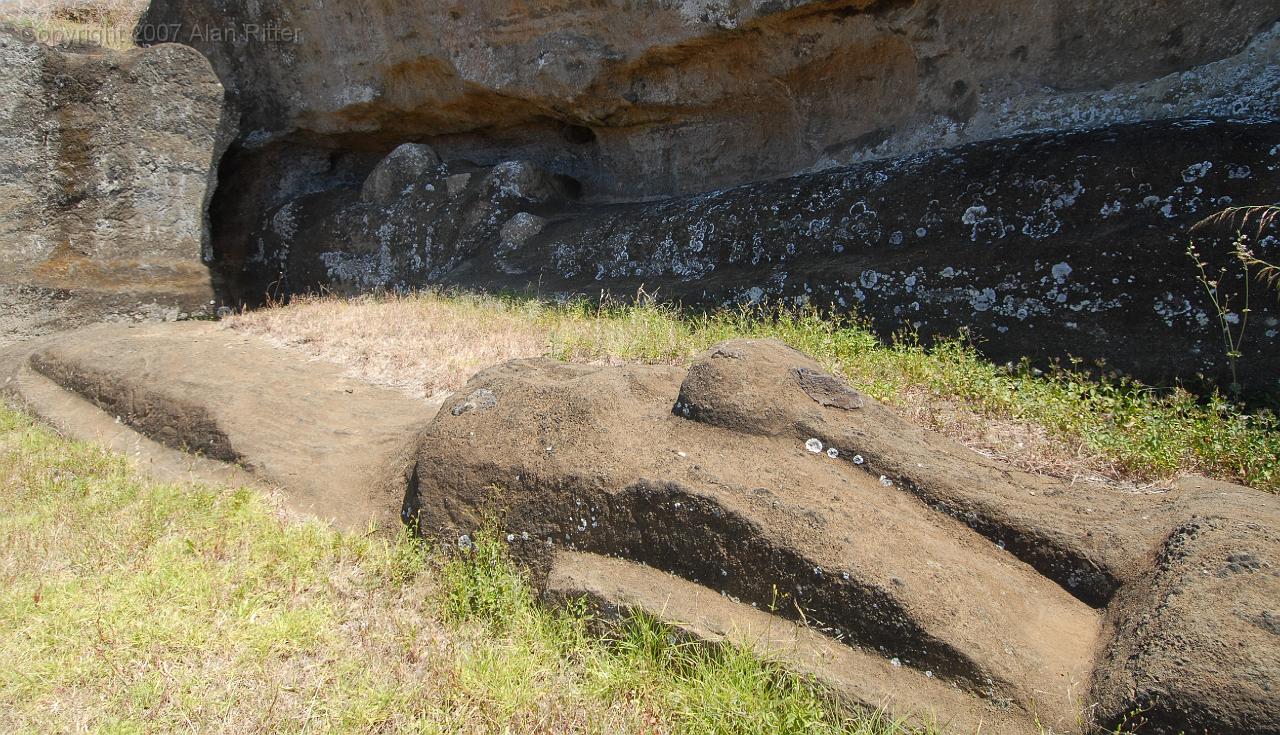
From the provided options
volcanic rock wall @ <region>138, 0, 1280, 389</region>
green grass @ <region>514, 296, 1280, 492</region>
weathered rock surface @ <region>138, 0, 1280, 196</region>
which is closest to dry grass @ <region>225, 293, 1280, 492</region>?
green grass @ <region>514, 296, 1280, 492</region>

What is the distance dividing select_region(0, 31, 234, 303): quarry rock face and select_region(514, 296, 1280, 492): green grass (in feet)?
13.5

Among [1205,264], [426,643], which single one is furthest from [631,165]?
[426,643]

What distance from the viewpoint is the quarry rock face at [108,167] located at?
7.41 metres

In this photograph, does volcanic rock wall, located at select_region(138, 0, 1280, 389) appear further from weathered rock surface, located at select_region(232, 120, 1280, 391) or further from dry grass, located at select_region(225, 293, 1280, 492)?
dry grass, located at select_region(225, 293, 1280, 492)

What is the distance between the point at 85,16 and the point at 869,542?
14.1 meters

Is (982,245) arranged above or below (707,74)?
below

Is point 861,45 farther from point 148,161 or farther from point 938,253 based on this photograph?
point 148,161

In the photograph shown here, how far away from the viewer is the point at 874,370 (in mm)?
4551

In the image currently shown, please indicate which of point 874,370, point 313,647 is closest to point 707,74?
point 874,370

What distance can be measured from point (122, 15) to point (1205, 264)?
43.2 feet

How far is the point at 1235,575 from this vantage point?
2160 millimetres

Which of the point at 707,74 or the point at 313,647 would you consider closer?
the point at 313,647

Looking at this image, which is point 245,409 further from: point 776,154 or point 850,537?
point 776,154

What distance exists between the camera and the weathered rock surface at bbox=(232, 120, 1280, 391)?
4.38m
